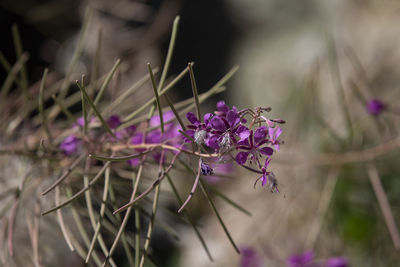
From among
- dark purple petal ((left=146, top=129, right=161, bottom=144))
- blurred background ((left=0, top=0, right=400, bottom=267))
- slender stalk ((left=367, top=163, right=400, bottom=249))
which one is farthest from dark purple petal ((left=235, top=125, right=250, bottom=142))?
slender stalk ((left=367, top=163, right=400, bottom=249))

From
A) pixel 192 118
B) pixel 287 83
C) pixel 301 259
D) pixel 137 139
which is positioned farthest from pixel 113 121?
pixel 287 83

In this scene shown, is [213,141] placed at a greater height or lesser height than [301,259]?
greater

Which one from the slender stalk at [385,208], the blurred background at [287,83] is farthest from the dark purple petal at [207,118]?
the slender stalk at [385,208]

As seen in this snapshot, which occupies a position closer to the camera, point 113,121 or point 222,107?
point 222,107

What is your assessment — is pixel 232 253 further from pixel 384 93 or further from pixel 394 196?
pixel 384 93

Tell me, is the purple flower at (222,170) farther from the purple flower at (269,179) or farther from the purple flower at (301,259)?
the purple flower at (301,259)

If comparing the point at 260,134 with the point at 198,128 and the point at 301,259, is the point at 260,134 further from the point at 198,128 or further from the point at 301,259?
the point at 301,259

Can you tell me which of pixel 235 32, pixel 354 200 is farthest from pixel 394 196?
pixel 235 32
